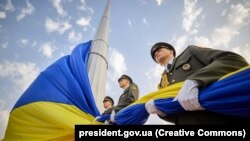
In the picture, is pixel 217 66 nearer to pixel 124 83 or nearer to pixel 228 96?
pixel 228 96

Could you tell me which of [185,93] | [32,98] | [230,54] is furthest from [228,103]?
[32,98]

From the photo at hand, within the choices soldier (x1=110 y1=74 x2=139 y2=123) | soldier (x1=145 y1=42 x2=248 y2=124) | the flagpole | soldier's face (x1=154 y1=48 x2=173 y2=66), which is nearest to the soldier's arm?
soldier (x1=145 y1=42 x2=248 y2=124)

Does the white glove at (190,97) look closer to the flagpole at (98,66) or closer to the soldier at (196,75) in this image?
the soldier at (196,75)

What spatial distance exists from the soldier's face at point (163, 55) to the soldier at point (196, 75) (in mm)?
139

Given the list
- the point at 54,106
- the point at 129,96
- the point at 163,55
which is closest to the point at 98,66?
the point at 129,96

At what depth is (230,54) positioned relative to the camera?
5.82 feet

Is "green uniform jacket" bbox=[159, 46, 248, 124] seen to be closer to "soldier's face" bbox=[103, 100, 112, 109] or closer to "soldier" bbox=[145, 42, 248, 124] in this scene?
"soldier" bbox=[145, 42, 248, 124]

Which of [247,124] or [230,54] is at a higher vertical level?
[230,54]

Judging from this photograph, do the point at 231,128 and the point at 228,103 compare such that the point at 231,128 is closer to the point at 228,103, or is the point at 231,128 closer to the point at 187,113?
the point at 228,103

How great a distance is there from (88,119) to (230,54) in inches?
79.2

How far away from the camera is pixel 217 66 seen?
169 centimetres

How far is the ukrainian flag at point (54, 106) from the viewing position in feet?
8.91

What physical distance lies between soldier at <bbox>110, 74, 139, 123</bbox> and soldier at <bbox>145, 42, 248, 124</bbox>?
77 centimetres

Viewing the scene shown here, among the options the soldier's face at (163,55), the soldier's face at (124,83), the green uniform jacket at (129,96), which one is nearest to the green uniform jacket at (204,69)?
the soldier's face at (163,55)
